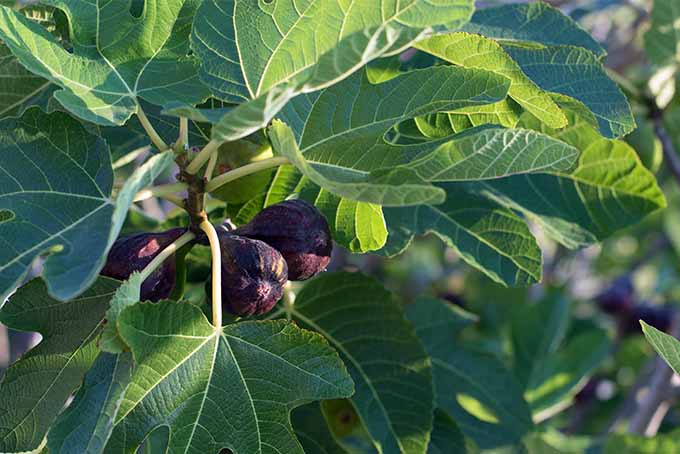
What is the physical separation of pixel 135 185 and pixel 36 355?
0.34m

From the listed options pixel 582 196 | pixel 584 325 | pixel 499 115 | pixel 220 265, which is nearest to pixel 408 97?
pixel 499 115

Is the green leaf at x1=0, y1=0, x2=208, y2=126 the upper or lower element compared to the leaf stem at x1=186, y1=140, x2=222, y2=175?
upper

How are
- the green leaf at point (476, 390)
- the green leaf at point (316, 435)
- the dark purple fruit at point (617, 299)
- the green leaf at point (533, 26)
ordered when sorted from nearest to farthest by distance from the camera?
the green leaf at point (533, 26)
the green leaf at point (316, 435)
the green leaf at point (476, 390)
the dark purple fruit at point (617, 299)

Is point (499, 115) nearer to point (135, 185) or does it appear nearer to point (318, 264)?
point (318, 264)

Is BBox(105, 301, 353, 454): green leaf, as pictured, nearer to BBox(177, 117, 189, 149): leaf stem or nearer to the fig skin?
the fig skin

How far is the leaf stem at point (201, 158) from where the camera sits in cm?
100

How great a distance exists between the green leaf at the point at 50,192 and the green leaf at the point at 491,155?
338mm

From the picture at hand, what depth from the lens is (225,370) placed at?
0.99 metres

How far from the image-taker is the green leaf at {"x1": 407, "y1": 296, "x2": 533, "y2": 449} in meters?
1.62

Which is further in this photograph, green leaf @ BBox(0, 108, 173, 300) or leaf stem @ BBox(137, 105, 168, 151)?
Result: leaf stem @ BBox(137, 105, 168, 151)

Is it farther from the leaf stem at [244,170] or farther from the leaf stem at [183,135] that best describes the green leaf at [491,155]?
the leaf stem at [183,135]

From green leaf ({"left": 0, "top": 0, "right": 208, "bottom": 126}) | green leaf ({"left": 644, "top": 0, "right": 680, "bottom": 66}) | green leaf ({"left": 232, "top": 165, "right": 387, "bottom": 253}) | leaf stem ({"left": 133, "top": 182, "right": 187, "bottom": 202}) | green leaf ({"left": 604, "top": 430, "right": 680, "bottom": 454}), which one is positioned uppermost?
green leaf ({"left": 0, "top": 0, "right": 208, "bottom": 126})

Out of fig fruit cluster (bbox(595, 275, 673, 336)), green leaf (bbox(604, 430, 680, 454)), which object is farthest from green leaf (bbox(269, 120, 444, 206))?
fig fruit cluster (bbox(595, 275, 673, 336))

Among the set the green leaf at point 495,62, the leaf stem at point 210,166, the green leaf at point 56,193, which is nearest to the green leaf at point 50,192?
the green leaf at point 56,193
